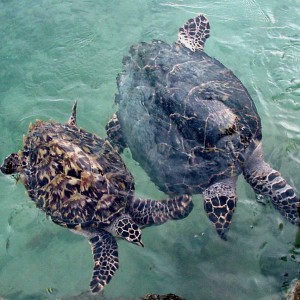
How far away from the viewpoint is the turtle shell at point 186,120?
5.19 meters

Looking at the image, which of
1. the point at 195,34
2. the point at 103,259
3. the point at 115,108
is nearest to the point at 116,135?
the point at 115,108

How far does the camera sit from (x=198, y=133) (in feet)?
16.9

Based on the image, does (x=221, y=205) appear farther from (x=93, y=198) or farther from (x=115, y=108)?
(x=115, y=108)

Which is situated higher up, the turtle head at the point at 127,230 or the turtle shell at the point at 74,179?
the turtle shell at the point at 74,179

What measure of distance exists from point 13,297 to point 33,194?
1421 mm

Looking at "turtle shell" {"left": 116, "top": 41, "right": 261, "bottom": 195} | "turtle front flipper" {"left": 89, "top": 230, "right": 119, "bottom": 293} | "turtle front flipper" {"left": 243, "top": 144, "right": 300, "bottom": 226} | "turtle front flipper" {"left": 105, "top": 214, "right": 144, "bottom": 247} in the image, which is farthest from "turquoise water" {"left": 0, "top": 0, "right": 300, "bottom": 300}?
"turtle shell" {"left": 116, "top": 41, "right": 261, "bottom": 195}

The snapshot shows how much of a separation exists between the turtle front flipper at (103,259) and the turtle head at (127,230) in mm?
167

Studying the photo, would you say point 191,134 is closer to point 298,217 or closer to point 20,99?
point 298,217

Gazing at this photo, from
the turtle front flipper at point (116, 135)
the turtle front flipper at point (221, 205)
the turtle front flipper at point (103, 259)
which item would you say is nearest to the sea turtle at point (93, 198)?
the turtle front flipper at point (103, 259)

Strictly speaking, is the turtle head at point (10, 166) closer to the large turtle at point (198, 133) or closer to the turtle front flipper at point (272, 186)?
the large turtle at point (198, 133)

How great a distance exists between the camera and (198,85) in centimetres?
548

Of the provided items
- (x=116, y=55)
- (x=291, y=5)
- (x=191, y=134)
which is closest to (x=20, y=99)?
(x=116, y=55)

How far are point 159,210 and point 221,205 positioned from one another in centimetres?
81

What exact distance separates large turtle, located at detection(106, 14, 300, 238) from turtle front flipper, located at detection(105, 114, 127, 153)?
43 centimetres
